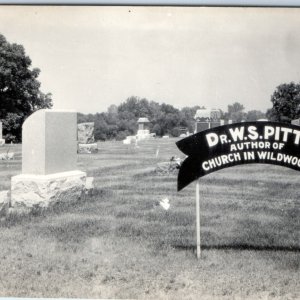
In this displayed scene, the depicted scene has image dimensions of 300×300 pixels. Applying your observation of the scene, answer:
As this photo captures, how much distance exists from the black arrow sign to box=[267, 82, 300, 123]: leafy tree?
449 millimetres

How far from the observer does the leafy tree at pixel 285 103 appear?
5031 mm

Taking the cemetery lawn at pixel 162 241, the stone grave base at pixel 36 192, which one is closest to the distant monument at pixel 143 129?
the cemetery lawn at pixel 162 241

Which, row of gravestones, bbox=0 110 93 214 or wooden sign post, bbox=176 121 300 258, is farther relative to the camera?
row of gravestones, bbox=0 110 93 214

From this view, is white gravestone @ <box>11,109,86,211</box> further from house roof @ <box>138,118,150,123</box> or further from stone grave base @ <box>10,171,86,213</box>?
house roof @ <box>138,118,150,123</box>

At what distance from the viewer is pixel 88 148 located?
313 inches

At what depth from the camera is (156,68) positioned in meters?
5.12

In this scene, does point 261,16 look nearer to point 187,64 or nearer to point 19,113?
point 187,64

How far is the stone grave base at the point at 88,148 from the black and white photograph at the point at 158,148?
1.69 metres

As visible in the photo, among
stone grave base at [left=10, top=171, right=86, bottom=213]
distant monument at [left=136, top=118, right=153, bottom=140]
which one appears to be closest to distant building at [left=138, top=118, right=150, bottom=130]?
distant monument at [left=136, top=118, right=153, bottom=140]

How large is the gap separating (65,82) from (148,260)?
2.14 meters

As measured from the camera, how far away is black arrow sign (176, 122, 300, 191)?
4.60 metres

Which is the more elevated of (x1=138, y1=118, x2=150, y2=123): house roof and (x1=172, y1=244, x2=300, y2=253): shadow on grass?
(x1=138, y1=118, x2=150, y2=123): house roof

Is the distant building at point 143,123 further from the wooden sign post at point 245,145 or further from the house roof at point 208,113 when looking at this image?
the wooden sign post at point 245,145

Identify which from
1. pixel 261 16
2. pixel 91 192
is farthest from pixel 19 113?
pixel 261 16
